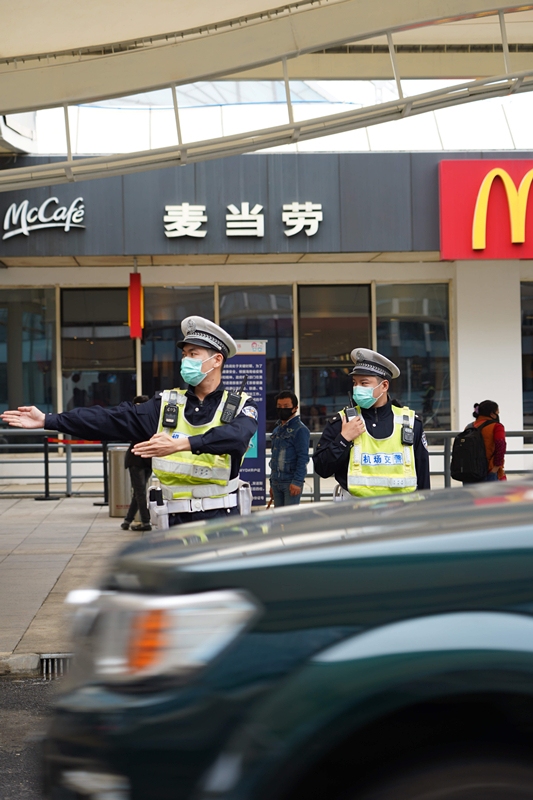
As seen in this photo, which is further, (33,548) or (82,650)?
(33,548)

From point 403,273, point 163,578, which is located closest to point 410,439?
point 163,578

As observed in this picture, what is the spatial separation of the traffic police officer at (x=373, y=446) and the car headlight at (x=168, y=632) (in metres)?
3.73

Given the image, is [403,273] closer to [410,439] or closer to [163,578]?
[410,439]

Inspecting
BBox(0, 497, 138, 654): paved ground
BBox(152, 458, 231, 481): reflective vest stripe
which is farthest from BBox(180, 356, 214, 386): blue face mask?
BBox(0, 497, 138, 654): paved ground

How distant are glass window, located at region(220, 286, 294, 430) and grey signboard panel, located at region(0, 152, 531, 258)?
176cm

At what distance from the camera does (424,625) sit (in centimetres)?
198

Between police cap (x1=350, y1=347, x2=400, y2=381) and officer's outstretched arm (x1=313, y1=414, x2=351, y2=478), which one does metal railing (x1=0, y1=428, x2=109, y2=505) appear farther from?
officer's outstretched arm (x1=313, y1=414, x2=351, y2=478)

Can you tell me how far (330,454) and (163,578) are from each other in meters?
3.75

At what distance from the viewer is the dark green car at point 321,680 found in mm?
1921

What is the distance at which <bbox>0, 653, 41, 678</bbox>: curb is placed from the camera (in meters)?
6.14

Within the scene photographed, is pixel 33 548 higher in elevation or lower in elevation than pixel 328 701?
lower

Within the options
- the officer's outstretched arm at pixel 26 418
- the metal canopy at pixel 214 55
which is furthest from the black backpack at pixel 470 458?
the officer's outstretched arm at pixel 26 418

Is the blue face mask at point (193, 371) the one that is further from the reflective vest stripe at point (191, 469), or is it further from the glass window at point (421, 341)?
the glass window at point (421, 341)

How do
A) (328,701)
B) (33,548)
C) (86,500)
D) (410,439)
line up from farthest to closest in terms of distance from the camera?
1. (86,500)
2. (33,548)
3. (410,439)
4. (328,701)
